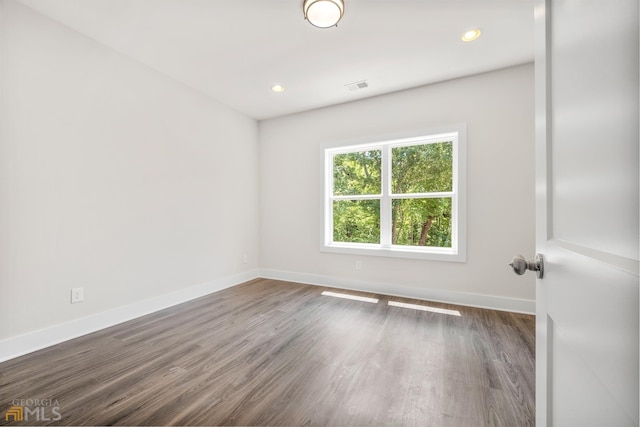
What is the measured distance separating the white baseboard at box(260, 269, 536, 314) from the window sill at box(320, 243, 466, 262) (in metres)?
0.39

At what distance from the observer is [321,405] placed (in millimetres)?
1464

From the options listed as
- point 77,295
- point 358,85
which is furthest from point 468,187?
point 77,295

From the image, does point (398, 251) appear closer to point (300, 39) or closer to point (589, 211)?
point (300, 39)

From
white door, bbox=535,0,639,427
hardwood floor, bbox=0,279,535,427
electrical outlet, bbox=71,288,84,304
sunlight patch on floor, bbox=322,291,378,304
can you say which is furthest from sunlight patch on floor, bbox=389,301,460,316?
electrical outlet, bbox=71,288,84,304

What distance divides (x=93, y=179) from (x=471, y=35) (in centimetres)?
365

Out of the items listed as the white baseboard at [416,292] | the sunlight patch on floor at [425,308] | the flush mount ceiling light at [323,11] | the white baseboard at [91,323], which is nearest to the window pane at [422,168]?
the white baseboard at [416,292]

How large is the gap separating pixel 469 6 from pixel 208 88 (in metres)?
2.85

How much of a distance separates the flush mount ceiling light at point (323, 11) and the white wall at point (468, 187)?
66.0 inches

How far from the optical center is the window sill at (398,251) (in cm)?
314

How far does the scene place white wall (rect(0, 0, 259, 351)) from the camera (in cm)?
198

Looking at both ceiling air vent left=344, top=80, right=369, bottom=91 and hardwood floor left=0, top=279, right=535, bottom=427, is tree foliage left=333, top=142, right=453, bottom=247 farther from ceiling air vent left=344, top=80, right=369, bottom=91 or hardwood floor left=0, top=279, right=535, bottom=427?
hardwood floor left=0, top=279, right=535, bottom=427

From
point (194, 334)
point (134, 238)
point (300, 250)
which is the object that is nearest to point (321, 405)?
point (194, 334)

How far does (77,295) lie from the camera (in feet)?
7.54

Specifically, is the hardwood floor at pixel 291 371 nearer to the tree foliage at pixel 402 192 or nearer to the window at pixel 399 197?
the window at pixel 399 197
